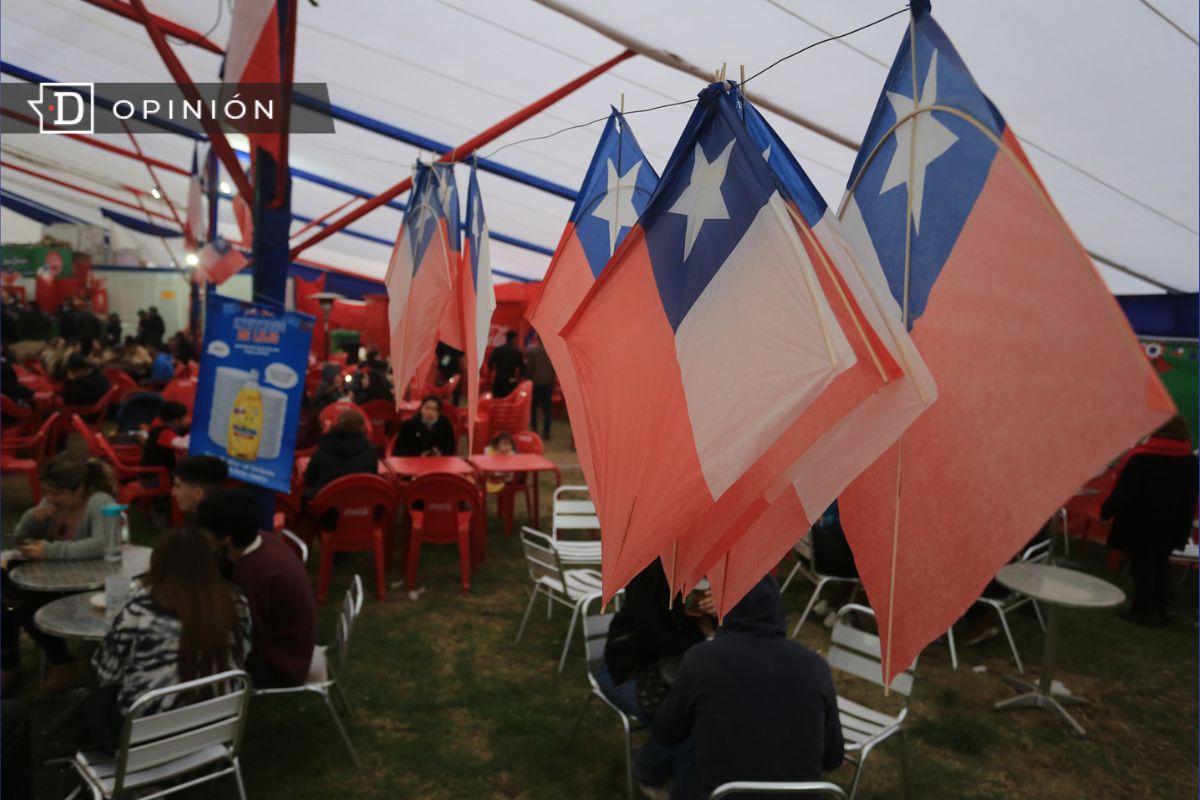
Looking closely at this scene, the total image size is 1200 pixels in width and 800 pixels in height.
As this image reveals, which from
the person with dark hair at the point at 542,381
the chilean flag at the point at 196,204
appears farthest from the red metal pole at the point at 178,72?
the person with dark hair at the point at 542,381

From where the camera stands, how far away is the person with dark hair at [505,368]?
11.0 meters

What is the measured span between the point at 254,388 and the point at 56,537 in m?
1.26

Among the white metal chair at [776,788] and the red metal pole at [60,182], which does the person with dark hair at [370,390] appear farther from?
the red metal pole at [60,182]

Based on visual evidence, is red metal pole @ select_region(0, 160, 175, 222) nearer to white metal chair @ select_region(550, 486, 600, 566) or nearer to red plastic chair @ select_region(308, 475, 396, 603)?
red plastic chair @ select_region(308, 475, 396, 603)

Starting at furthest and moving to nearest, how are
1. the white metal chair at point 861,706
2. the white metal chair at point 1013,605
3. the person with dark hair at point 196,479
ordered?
the white metal chair at point 1013,605 < the person with dark hair at point 196,479 < the white metal chair at point 861,706

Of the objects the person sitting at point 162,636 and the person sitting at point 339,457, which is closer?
the person sitting at point 162,636

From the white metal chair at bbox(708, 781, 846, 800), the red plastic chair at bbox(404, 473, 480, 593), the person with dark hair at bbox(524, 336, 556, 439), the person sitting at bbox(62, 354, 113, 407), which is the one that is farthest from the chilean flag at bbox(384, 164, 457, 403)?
the person with dark hair at bbox(524, 336, 556, 439)

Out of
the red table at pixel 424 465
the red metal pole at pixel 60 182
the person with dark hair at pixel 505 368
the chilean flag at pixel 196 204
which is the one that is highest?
the red metal pole at pixel 60 182

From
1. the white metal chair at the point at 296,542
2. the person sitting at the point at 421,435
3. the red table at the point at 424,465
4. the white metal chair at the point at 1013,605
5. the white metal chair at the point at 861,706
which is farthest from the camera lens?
the person sitting at the point at 421,435

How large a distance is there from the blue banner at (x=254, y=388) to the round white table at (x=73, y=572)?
0.62m

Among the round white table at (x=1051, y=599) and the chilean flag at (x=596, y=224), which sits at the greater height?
the chilean flag at (x=596, y=224)

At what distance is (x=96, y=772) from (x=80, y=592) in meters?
1.42

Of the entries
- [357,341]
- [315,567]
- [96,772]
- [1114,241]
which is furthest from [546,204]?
[357,341]

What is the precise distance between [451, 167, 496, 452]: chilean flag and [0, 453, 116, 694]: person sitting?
2291mm
